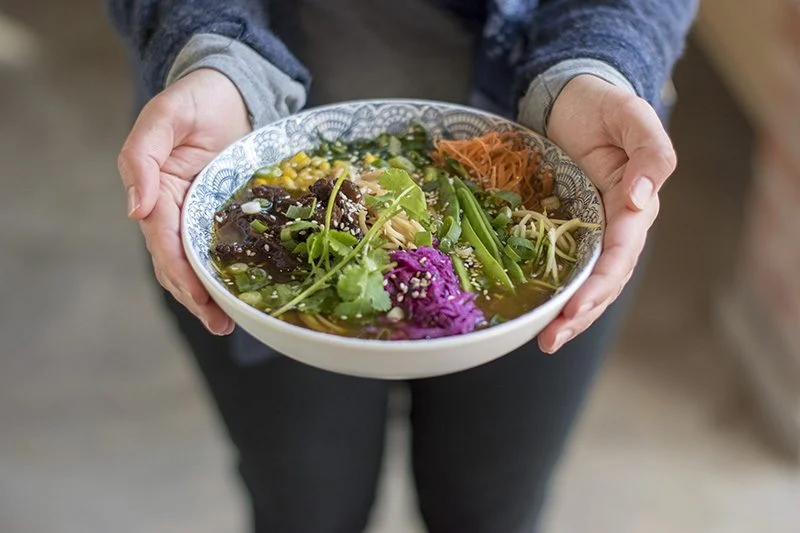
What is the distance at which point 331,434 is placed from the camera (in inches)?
41.8

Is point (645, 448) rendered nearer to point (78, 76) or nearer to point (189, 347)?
point (189, 347)

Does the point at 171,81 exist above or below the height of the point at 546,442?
above

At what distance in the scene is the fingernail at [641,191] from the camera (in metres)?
0.79

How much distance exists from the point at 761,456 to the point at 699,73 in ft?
3.78

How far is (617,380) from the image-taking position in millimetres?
1792

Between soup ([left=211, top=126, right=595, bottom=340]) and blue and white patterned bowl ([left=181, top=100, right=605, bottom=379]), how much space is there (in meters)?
0.01

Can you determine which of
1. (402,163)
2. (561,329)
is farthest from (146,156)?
(561,329)

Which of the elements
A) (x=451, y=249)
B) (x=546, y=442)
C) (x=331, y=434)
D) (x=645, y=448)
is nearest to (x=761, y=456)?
(x=645, y=448)

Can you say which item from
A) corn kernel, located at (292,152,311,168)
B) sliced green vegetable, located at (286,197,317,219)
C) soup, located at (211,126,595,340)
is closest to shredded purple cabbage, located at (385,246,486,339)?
soup, located at (211,126,595,340)

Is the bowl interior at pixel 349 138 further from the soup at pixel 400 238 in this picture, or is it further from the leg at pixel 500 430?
the leg at pixel 500 430

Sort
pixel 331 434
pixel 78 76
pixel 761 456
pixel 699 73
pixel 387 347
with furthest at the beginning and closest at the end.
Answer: pixel 78 76 < pixel 699 73 < pixel 761 456 < pixel 331 434 < pixel 387 347

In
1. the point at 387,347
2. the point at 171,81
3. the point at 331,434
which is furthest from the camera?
the point at 331,434

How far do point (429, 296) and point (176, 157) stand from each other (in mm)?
310

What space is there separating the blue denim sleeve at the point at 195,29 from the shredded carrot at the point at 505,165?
0.66ft
